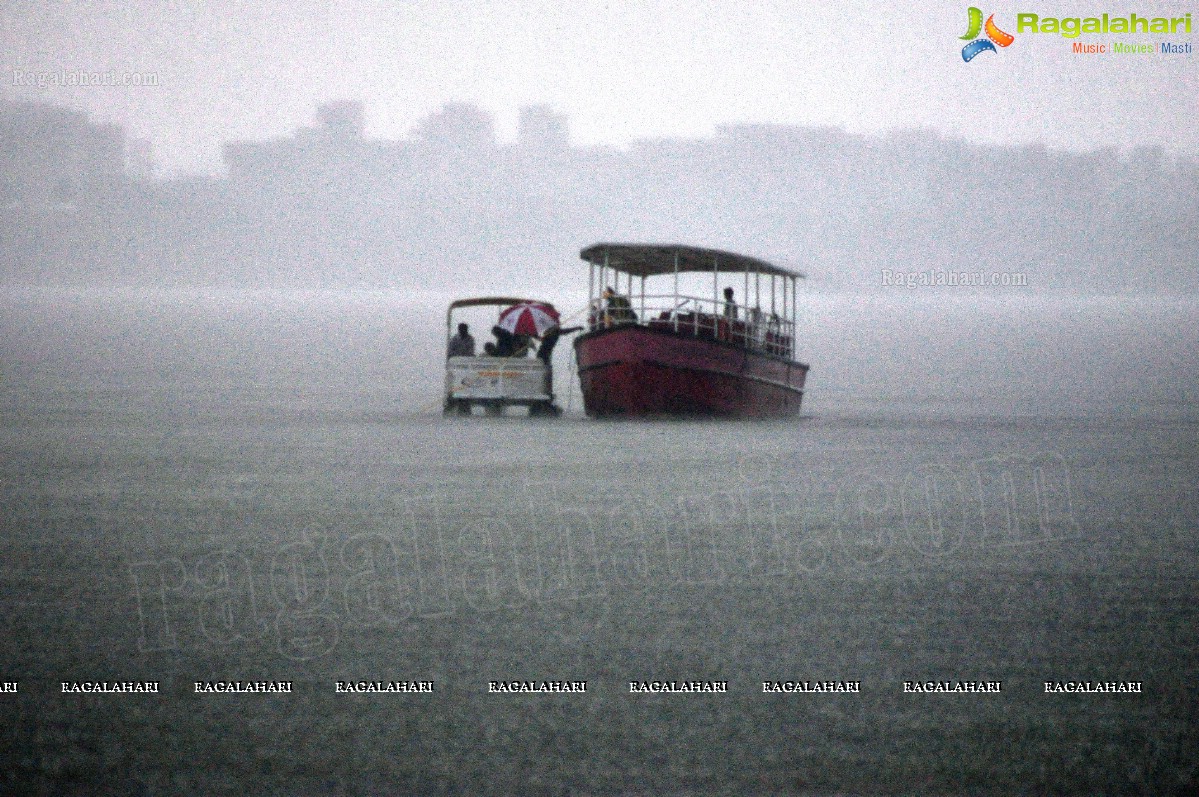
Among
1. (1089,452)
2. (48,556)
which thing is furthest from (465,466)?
(1089,452)

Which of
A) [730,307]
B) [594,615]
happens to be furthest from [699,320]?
[594,615]

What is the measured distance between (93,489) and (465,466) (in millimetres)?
4255

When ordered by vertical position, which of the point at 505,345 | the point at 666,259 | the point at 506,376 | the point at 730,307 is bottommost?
the point at 506,376

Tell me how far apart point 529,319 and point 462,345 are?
1.30m

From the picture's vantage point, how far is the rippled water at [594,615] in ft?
19.7

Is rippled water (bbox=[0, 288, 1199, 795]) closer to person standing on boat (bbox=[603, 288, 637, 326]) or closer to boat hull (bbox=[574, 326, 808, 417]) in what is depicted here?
boat hull (bbox=[574, 326, 808, 417])

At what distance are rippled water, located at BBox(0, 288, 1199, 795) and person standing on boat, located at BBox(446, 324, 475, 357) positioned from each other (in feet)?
26.0

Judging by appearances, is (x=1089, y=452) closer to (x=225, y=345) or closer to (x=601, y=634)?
(x=601, y=634)

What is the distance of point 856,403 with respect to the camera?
39.7m

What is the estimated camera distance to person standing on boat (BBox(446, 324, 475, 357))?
2870 centimetres

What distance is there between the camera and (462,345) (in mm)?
29016

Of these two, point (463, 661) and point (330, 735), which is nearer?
point (330, 735)

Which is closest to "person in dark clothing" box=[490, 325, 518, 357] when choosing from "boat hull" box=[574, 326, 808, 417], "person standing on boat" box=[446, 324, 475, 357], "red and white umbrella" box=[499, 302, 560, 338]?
"red and white umbrella" box=[499, 302, 560, 338]

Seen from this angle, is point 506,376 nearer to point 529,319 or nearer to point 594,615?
point 529,319
